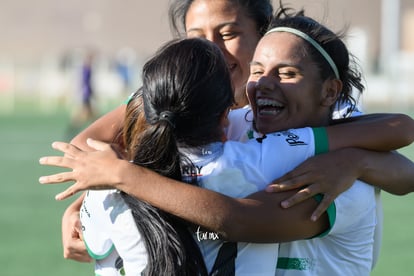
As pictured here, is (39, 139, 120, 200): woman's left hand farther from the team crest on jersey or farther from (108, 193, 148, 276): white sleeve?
the team crest on jersey

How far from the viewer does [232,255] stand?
257 cm

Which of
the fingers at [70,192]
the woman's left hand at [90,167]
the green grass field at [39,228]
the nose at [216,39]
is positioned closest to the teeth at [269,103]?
the woman's left hand at [90,167]

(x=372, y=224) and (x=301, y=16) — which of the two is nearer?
(x=372, y=224)

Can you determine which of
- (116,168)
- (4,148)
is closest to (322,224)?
(116,168)

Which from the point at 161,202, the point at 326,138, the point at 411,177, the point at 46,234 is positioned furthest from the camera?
the point at 46,234

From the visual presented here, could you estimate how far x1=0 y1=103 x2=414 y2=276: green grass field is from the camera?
301 inches

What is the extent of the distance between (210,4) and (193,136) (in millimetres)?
1367

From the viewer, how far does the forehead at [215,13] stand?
3765 millimetres

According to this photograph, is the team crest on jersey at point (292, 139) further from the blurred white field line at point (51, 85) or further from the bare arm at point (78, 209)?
the blurred white field line at point (51, 85)

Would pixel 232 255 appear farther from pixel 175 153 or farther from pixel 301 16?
pixel 301 16

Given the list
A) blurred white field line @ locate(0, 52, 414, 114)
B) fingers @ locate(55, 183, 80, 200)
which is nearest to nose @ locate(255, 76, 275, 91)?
fingers @ locate(55, 183, 80, 200)

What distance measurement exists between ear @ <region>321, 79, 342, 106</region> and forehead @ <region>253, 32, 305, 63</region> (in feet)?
0.55

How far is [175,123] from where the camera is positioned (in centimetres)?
252

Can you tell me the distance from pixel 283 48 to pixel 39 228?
22.7 ft
